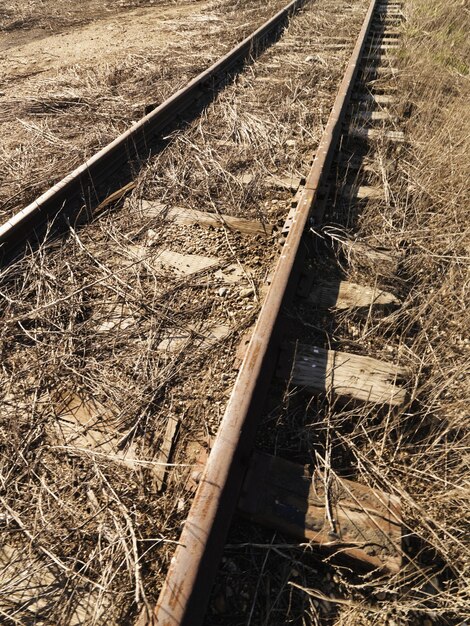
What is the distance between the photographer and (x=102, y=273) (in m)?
2.90

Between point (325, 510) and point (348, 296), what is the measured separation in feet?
4.51

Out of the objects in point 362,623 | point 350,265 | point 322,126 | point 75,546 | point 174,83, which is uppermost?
point 174,83

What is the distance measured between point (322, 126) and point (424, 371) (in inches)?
121

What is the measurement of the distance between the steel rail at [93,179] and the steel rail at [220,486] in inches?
76.2

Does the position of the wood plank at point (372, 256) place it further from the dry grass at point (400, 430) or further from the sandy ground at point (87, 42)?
the sandy ground at point (87, 42)

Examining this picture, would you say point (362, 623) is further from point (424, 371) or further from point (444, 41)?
point (444, 41)

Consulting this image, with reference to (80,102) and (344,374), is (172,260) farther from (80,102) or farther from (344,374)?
(80,102)

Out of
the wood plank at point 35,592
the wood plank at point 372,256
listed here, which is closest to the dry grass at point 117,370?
the wood plank at point 35,592

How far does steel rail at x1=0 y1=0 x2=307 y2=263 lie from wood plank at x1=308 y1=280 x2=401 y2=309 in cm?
206

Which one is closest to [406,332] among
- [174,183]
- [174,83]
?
[174,183]

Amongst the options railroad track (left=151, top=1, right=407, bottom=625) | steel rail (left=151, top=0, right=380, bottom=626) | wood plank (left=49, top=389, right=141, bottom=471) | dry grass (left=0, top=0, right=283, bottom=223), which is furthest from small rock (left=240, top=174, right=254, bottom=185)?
wood plank (left=49, top=389, right=141, bottom=471)

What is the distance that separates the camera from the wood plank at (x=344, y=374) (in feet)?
6.99

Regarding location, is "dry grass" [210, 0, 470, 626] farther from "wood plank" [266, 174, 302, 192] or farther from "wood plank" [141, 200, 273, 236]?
"wood plank" [141, 200, 273, 236]

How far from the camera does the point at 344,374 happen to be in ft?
7.32
